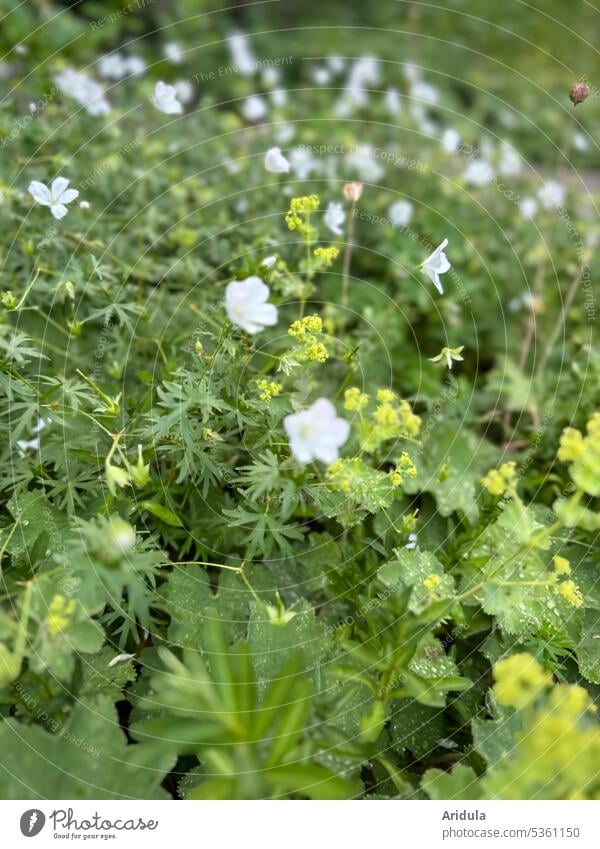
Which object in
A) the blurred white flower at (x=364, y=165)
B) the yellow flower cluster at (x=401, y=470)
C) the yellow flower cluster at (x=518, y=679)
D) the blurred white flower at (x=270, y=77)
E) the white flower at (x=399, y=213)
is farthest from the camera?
the blurred white flower at (x=270, y=77)

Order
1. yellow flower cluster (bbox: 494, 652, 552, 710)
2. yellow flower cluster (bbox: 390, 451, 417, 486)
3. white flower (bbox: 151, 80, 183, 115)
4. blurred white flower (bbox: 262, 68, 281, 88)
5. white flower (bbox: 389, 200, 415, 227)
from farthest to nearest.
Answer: blurred white flower (bbox: 262, 68, 281, 88)
white flower (bbox: 389, 200, 415, 227)
white flower (bbox: 151, 80, 183, 115)
yellow flower cluster (bbox: 390, 451, 417, 486)
yellow flower cluster (bbox: 494, 652, 552, 710)

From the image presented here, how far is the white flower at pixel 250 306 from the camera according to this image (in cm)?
99

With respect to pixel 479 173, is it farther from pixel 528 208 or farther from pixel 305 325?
pixel 305 325

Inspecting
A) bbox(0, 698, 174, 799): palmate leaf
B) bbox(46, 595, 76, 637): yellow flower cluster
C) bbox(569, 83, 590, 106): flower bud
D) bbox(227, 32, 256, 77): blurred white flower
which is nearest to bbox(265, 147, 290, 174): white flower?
bbox(569, 83, 590, 106): flower bud

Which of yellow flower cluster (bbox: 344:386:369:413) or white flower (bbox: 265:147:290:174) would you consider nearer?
yellow flower cluster (bbox: 344:386:369:413)

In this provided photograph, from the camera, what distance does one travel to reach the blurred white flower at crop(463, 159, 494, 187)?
2.12 meters

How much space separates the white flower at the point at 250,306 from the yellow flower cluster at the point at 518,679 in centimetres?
52

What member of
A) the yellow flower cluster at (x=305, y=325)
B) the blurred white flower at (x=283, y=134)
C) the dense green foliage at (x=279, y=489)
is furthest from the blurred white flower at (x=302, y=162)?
the yellow flower cluster at (x=305, y=325)

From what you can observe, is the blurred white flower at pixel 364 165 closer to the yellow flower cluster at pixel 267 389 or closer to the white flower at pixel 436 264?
the white flower at pixel 436 264

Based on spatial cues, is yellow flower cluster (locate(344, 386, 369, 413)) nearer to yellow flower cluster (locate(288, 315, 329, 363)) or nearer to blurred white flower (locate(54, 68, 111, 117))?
yellow flower cluster (locate(288, 315, 329, 363))

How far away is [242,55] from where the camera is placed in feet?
8.46

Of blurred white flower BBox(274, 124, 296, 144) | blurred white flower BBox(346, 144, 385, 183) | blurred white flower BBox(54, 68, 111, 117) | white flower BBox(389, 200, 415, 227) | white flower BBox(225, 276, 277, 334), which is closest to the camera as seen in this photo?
white flower BBox(225, 276, 277, 334)

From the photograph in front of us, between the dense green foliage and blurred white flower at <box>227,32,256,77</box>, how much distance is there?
1.82 ft
